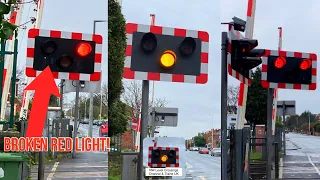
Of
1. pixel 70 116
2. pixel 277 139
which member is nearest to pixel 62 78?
pixel 70 116

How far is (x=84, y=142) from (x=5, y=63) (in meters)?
1.21

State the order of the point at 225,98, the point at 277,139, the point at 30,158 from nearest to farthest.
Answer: the point at 225,98 < the point at 30,158 < the point at 277,139

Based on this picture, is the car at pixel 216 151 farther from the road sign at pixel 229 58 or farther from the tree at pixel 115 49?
the tree at pixel 115 49

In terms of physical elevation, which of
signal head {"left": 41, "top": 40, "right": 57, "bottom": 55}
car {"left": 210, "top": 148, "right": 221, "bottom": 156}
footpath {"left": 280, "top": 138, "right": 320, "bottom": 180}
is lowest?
footpath {"left": 280, "top": 138, "right": 320, "bottom": 180}

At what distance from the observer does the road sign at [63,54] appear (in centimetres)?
475

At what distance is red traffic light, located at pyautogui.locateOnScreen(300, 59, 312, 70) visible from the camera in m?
5.33

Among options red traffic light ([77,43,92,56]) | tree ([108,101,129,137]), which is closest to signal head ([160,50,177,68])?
tree ([108,101,129,137])

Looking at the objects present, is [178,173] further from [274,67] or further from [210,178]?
[274,67]

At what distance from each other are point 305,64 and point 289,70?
17 centimetres

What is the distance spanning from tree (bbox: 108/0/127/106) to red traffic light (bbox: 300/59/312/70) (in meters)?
2.01

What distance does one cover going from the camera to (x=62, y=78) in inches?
192

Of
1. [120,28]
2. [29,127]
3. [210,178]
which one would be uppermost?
[120,28]

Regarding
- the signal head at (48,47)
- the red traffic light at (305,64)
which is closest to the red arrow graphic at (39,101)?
the signal head at (48,47)

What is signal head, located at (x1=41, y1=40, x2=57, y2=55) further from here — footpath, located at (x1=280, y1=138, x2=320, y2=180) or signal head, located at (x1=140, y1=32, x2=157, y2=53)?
footpath, located at (x1=280, y1=138, x2=320, y2=180)
